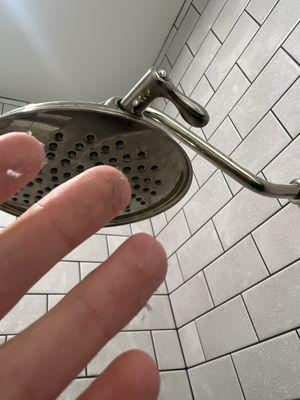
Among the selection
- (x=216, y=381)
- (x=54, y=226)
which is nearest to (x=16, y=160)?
(x=54, y=226)

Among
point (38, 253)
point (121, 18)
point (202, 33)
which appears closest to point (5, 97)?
point (121, 18)

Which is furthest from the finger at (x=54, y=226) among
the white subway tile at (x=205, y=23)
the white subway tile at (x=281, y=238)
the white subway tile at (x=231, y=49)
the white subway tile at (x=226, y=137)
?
the white subway tile at (x=205, y=23)

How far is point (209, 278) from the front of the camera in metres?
0.63

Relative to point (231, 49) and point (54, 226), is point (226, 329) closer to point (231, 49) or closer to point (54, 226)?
point (54, 226)

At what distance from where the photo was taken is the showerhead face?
11.9 inches

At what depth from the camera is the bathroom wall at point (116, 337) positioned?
62 centimetres

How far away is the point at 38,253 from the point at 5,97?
0.91m

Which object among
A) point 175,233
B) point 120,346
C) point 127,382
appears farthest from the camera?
point 175,233

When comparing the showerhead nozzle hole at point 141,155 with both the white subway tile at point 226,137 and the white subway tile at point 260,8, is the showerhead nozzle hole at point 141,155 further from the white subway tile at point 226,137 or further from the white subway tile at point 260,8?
the white subway tile at point 260,8

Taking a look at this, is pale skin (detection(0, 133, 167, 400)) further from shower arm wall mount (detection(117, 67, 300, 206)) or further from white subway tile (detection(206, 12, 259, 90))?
white subway tile (detection(206, 12, 259, 90))

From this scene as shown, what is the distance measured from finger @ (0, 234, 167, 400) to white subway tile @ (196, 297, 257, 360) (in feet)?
1.04

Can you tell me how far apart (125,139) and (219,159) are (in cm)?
13

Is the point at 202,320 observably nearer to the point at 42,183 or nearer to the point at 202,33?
the point at 42,183

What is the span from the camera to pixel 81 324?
0.24 meters
